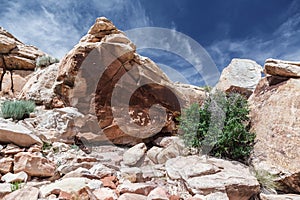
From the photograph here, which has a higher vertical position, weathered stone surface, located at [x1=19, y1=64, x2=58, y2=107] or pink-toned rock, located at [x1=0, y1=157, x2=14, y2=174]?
weathered stone surface, located at [x1=19, y1=64, x2=58, y2=107]

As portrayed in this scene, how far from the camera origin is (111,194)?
299cm

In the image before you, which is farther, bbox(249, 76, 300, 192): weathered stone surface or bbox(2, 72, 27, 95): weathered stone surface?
bbox(2, 72, 27, 95): weathered stone surface

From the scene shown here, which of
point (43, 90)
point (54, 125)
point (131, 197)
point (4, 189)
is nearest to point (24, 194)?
point (4, 189)

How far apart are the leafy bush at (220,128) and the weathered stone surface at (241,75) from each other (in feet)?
8.16

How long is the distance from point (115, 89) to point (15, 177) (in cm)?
431

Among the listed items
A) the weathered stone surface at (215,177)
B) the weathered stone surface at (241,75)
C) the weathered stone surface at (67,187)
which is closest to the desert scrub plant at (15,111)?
the weathered stone surface at (67,187)

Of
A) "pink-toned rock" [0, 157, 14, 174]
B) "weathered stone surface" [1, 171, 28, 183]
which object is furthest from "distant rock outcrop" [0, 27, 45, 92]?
"weathered stone surface" [1, 171, 28, 183]

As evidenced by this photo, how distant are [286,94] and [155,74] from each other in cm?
415

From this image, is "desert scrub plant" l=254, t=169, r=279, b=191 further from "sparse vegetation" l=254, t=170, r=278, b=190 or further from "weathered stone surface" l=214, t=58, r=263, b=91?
"weathered stone surface" l=214, t=58, r=263, b=91

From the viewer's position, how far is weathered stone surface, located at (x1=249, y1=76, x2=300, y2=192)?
15.0 ft

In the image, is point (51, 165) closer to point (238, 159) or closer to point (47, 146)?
point (47, 146)

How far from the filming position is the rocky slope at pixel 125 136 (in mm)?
3467

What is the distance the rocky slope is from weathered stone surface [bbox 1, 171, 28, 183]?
0.04 feet

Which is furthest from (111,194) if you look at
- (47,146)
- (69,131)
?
(69,131)
